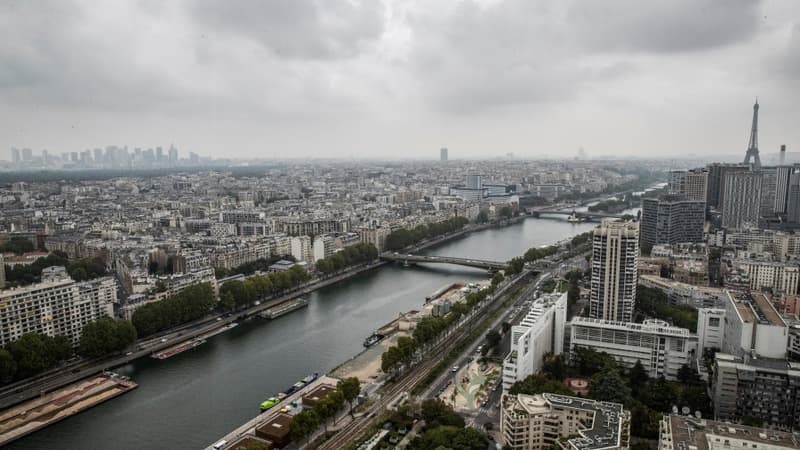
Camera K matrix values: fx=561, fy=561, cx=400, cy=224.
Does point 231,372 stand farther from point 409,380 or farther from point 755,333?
point 755,333

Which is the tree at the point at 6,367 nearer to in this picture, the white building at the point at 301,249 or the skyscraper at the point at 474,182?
the white building at the point at 301,249

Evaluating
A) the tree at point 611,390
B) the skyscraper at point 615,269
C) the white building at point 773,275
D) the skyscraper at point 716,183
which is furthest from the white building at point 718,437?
the skyscraper at point 716,183

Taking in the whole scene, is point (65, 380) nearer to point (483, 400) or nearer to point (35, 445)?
point (35, 445)

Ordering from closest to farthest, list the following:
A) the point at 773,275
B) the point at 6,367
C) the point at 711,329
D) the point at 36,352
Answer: the point at 6,367 → the point at 36,352 → the point at 711,329 → the point at 773,275

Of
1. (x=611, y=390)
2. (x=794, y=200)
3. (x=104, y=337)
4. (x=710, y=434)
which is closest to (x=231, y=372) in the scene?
(x=104, y=337)

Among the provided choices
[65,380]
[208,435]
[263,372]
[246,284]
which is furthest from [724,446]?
[246,284]
